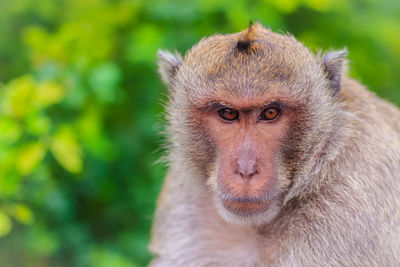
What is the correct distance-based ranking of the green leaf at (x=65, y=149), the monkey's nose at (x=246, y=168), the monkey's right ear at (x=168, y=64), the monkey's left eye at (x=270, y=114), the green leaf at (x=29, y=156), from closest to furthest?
the monkey's nose at (x=246, y=168), the monkey's left eye at (x=270, y=114), the monkey's right ear at (x=168, y=64), the green leaf at (x=29, y=156), the green leaf at (x=65, y=149)

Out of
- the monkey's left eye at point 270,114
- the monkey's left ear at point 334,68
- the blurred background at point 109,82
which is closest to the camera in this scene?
the monkey's left eye at point 270,114

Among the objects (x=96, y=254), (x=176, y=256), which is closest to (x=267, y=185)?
(x=176, y=256)

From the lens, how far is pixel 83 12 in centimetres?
593

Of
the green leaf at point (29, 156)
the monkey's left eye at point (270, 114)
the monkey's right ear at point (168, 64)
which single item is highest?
the monkey's right ear at point (168, 64)

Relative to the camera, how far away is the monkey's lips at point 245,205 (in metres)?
3.22

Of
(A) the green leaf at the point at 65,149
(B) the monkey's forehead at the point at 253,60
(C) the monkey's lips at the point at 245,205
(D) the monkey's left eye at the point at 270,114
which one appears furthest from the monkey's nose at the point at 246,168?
(A) the green leaf at the point at 65,149

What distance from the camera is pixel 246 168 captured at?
316 cm

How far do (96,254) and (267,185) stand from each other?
2.95 m

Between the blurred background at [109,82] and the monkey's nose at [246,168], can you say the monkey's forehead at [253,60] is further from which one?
the blurred background at [109,82]

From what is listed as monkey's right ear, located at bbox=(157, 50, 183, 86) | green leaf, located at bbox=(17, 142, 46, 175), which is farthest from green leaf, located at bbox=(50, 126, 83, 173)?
monkey's right ear, located at bbox=(157, 50, 183, 86)

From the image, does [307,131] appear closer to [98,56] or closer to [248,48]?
[248,48]

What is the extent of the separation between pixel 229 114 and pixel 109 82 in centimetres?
193

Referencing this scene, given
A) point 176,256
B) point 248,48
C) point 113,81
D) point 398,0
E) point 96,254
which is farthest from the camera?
point 398,0

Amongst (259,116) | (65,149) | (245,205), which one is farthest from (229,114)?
(65,149)
